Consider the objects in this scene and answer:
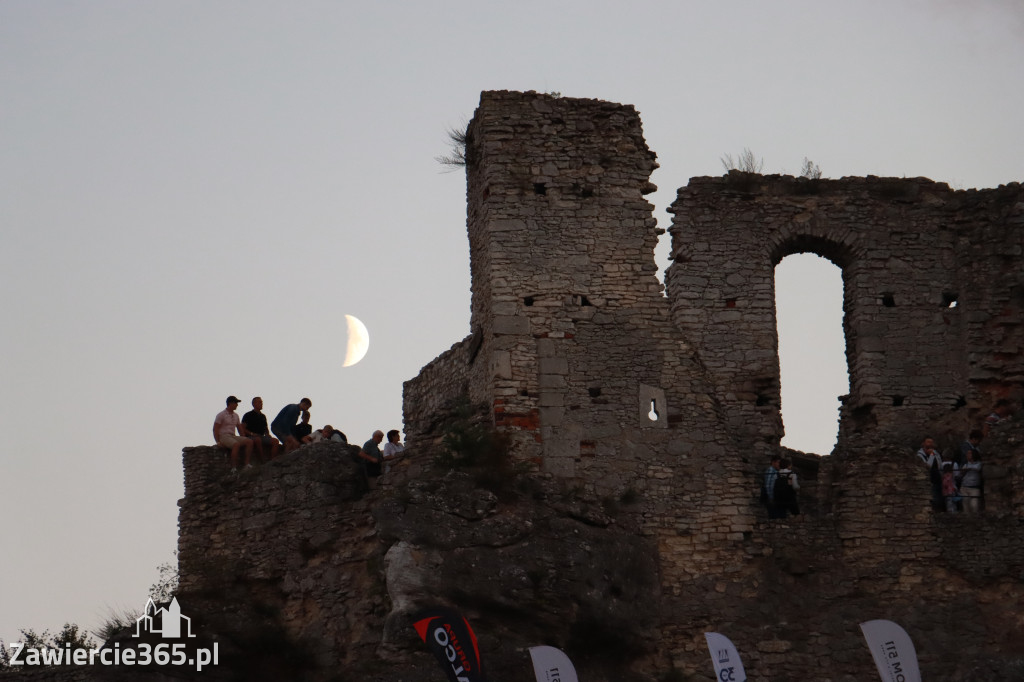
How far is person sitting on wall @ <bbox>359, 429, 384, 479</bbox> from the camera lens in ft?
91.5

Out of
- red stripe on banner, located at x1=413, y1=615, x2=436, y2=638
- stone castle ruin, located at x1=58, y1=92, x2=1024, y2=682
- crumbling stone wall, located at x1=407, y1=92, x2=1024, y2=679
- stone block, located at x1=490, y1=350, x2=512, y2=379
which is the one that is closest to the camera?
red stripe on banner, located at x1=413, y1=615, x2=436, y2=638

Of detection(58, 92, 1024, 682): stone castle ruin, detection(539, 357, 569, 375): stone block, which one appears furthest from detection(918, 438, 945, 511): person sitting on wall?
detection(539, 357, 569, 375): stone block

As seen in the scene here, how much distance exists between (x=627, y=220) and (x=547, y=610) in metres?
5.82

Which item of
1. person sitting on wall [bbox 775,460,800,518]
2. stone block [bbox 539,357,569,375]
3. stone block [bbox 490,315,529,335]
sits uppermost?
stone block [bbox 490,315,529,335]

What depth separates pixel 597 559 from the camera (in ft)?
86.2

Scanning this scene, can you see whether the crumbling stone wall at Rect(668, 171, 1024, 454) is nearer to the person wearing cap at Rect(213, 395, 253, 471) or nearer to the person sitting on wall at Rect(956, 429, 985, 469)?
the person sitting on wall at Rect(956, 429, 985, 469)

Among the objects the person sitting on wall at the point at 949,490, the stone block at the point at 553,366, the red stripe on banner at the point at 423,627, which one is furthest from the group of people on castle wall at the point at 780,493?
the red stripe on banner at the point at 423,627

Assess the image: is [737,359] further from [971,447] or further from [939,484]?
[971,447]

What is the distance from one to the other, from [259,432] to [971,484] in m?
9.83

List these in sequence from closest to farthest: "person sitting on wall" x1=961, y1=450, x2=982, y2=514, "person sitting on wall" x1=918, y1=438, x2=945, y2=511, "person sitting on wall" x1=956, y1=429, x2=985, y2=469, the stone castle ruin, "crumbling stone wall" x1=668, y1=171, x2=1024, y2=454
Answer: the stone castle ruin
"person sitting on wall" x1=961, y1=450, x2=982, y2=514
"person sitting on wall" x1=918, y1=438, x2=945, y2=511
"person sitting on wall" x1=956, y1=429, x2=985, y2=469
"crumbling stone wall" x1=668, y1=171, x2=1024, y2=454

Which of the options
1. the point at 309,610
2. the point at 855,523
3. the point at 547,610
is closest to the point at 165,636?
the point at 309,610

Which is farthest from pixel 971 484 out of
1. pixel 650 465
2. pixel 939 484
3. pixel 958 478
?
pixel 650 465

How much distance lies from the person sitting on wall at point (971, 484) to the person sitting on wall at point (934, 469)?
31cm

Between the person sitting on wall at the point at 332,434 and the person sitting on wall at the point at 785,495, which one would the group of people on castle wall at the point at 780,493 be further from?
the person sitting on wall at the point at 332,434
